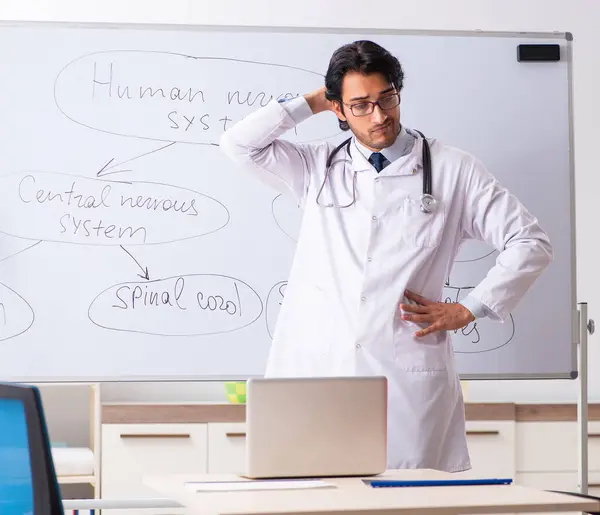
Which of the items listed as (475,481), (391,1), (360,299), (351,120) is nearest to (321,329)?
(360,299)

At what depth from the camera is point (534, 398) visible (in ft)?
13.0

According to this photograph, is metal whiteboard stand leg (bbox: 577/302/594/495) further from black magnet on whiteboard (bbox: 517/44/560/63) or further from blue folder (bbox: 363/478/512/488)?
blue folder (bbox: 363/478/512/488)

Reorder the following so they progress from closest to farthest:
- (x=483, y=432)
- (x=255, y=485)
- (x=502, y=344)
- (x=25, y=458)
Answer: (x=25, y=458) < (x=255, y=485) < (x=502, y=344) < (x=483, y=432)

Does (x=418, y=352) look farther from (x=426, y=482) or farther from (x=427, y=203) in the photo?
(x=426, y=482)

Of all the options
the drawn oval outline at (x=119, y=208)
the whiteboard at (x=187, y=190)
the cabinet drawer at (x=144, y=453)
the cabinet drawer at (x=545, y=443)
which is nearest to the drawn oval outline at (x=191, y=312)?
the whiteboard at (x=187, y=190)

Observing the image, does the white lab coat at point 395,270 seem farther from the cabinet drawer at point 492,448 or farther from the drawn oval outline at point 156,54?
the cabinet drawer at point 492,448

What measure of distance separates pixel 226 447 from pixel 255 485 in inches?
71.4

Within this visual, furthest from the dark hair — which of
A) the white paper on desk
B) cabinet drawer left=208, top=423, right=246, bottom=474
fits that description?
cabinet drawer left=208, top=423, right=246, bottom=474

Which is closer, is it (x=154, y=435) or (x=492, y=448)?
(x=154, y=435)

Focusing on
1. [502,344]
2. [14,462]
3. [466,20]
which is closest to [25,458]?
[14,462]

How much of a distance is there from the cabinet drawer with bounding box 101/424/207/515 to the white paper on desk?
1.72 metres

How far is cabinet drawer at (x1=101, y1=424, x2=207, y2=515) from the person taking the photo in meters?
3.38

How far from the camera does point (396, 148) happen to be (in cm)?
249

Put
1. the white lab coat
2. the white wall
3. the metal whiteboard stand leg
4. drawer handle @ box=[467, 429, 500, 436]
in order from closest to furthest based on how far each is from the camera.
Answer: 1. the white lab coat
2. the metal whiteboard stand leg
3. drawer handle @ box=[467, 429, 500, 436]
4. the white wall
